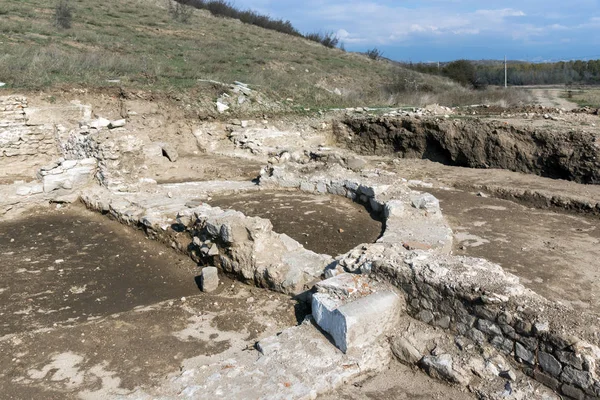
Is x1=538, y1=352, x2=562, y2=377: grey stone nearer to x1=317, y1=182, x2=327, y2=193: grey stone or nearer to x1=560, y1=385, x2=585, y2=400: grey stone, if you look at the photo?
x1=560, y1=385, x2=585, y2=400: grey stone

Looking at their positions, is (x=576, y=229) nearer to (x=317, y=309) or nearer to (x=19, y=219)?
(x=317, y=309)

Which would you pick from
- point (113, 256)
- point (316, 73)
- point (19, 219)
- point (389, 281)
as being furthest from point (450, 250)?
point (316, 73)

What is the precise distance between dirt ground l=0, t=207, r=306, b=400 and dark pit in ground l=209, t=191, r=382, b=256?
5.53ft

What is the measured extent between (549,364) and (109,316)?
411 cm

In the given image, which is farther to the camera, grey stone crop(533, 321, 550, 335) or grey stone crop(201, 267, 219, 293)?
grey stone crop(201, 267, 219, 293)

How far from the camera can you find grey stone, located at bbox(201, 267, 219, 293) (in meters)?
5.52

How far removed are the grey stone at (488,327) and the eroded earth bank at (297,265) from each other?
0.01 metres

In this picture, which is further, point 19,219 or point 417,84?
point 417,84

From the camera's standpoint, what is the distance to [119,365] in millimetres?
4090

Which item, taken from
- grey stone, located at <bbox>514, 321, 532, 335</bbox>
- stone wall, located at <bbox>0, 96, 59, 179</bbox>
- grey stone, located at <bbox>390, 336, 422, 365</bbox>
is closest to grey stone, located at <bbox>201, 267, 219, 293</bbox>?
grey stone, located at <bbox>390, 336, 422, 365</bbox>

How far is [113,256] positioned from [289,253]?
8.54 ft

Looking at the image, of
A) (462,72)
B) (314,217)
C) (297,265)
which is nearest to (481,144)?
(314,217)

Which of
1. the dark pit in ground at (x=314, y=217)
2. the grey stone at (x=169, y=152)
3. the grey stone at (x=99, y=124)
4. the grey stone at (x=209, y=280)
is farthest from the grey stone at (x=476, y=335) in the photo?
the grey stone at (x=169, y=152)

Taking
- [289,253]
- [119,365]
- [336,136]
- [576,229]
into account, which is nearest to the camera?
[119,365]
